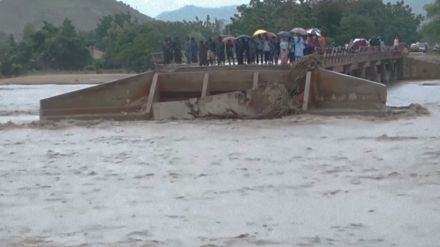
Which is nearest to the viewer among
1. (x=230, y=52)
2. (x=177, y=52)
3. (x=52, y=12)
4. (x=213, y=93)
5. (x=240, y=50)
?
(x=213, y=93)

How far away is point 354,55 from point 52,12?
14412 centimetres

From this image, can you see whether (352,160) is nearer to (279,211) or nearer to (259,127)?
(279,211)

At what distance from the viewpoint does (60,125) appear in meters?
24.2

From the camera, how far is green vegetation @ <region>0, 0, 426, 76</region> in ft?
247

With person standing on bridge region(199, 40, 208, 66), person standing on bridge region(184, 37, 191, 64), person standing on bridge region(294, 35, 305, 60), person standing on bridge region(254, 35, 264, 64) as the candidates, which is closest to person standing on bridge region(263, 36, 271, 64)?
person standing on bridge region(254, 35, 264, 64)

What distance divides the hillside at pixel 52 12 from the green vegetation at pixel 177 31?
7372 centimetres

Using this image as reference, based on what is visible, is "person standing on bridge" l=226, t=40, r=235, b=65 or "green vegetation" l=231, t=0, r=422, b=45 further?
"green vegetation" l=231, t=0, r=422, b=45

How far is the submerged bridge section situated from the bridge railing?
3.96 metres

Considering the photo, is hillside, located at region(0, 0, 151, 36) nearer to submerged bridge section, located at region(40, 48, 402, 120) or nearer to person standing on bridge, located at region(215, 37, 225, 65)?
person standing on bridge, located at region(215, 37, 225, 65)

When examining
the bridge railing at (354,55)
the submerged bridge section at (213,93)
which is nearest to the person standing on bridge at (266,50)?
the bridge railing at (354,55)

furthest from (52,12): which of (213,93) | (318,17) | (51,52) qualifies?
(213,93)

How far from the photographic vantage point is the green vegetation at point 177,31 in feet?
247

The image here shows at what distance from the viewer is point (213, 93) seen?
85.5 ft

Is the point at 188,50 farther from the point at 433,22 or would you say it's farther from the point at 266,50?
the point at 433,22
